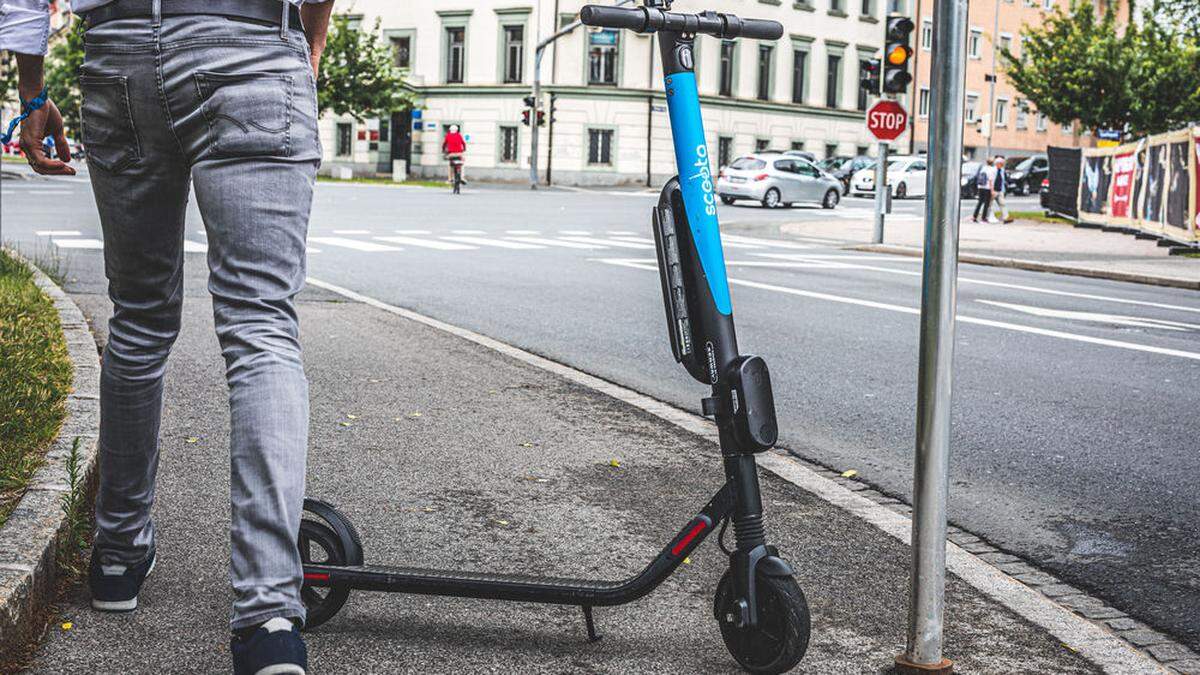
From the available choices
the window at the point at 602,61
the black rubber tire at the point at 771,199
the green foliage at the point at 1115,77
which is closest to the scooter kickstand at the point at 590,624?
the black rubber tire at the point at 771,199

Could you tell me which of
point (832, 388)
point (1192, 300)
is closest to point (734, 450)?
point (832, 388)

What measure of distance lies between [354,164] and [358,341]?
168 ft

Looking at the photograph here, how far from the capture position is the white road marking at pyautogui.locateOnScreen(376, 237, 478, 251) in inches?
703

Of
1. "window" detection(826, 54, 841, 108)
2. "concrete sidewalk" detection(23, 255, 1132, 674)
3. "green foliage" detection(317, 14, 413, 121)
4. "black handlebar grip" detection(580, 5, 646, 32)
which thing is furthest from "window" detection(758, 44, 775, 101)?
"black handlebar grip" detection(580, 5, 646, 32)

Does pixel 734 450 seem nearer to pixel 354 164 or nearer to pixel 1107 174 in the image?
pixel 1107 174

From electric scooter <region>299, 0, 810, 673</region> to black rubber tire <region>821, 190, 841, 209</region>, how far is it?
123 feet

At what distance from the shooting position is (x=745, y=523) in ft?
8.84

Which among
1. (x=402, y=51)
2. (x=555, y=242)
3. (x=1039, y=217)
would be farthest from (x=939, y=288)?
(x=402, y=51)

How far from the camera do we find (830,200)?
40156mm

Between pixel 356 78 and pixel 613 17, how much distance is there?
5165 centimetres

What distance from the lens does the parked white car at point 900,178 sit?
47.5 m

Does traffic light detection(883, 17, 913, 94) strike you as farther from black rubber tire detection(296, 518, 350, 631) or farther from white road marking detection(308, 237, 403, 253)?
black rubber tire detection(296, 518, 350, 631)

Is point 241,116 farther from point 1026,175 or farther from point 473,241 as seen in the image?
point 1026,175

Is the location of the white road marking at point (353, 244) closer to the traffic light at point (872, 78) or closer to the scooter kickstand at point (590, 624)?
the traffic light at point (872, 78)
